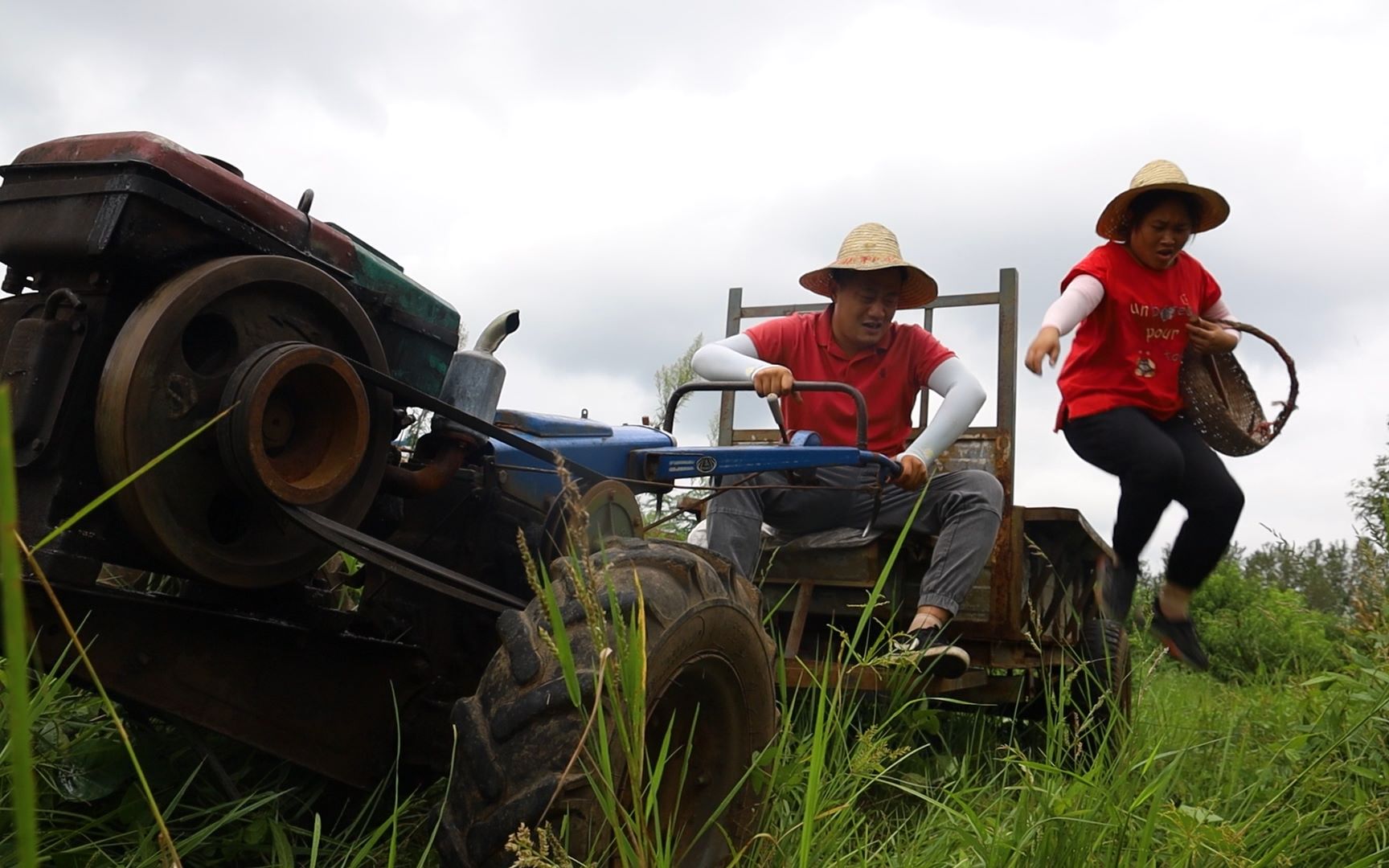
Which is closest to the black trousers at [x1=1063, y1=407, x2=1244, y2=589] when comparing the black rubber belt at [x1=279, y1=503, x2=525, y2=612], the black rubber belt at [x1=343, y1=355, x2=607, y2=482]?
the black rubber belt at [x1=343, y1=355, x2=607, y2=482]

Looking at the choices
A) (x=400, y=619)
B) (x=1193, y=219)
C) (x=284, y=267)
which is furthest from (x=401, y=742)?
(x=1193, y=219)

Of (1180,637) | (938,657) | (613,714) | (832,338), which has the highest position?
(832,338)

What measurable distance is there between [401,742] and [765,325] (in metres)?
2.33

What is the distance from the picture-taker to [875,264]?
157 inches

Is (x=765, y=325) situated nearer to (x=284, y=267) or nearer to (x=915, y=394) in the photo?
(x=915, y=394)

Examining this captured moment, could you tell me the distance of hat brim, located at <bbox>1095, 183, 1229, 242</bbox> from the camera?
386 centimetres

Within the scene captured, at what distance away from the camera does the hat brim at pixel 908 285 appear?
4098 mm

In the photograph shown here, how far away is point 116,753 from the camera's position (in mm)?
2354

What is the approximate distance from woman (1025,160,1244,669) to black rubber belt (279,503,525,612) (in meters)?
2.03

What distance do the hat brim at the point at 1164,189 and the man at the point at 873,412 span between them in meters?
0.64

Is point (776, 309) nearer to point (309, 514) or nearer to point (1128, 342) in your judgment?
point (1128, 342)

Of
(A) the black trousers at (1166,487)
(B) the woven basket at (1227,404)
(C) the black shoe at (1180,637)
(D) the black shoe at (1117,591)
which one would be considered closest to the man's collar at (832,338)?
(A) the black trousers at (1166,487)

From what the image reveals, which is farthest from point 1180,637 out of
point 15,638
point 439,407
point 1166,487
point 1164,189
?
point 15,638

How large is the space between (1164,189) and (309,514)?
3.13 m
